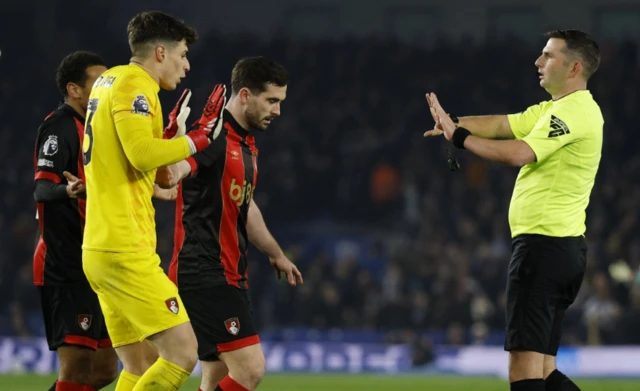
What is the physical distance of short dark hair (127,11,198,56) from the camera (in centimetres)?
575

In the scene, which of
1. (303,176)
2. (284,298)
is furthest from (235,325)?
(303,176)

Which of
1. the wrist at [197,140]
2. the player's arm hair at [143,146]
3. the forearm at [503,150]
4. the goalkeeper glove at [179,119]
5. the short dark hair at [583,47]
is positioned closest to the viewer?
the player's arm hair at [143,146]

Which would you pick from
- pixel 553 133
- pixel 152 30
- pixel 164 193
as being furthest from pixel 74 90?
pixel 553 133

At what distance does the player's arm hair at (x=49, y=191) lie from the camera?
21.0 feet

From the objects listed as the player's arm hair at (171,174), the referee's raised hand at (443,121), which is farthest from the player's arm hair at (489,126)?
the player's arm hair at (171,174)

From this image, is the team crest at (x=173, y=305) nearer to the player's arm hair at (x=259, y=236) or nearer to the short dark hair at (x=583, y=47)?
the player's arm hair at (x=259, y=236)

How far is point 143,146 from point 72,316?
1.73 meters

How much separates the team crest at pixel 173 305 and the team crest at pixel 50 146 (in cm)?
158

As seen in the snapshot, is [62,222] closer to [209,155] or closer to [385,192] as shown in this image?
[209,155]

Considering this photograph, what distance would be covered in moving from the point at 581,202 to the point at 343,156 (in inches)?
522

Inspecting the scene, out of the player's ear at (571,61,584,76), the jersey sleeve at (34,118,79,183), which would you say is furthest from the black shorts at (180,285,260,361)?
the player's ear at (571,61,584,76)

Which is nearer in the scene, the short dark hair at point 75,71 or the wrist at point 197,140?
the wrist at point 197,140

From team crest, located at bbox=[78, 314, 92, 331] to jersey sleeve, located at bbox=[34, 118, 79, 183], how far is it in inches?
33.1

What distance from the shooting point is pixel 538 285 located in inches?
250
